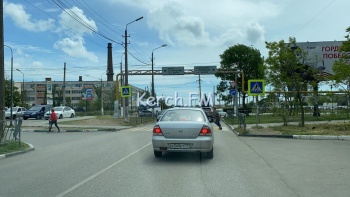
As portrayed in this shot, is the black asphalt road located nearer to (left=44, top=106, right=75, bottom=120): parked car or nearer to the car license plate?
the car license plate

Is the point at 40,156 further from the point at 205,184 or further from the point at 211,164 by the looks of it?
the point at 205,184

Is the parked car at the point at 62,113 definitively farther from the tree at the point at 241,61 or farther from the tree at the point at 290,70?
the tree at the point at 290,70

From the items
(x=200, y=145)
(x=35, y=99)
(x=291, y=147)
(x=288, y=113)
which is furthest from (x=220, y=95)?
(x=35, y=99)

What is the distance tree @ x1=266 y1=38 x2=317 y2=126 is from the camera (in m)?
22.1

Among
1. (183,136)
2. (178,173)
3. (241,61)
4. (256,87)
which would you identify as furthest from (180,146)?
(241,61)

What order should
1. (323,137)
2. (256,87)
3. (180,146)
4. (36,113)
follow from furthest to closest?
(36,113), (256,87), (323,137), (180,146)

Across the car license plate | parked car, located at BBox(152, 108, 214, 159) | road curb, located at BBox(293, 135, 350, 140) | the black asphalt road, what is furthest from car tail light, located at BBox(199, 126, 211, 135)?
road curb, located at BBox(293, 135, 350, 140)

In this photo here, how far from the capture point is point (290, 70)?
22219mm

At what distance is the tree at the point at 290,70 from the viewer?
72.4 feet

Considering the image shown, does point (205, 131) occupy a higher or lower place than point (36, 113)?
higher

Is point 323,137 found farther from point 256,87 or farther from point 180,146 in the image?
point 180,146

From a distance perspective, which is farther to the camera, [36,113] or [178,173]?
[36,113]

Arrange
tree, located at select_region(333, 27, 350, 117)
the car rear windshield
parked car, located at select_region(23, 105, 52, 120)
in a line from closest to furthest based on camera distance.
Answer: the car rear windshield < tree, located at select_region(333, 27, 350, 117) < parked car, located at select_region(23, 105, 52, 120)

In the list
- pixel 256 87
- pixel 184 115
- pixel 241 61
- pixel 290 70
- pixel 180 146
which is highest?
pixel 241 61
